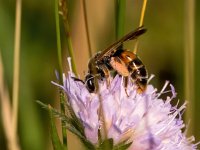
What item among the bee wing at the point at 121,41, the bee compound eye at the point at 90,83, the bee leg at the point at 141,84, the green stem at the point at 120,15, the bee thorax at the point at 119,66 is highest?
the green stem at the point at 120,15

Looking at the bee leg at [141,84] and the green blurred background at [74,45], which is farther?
the green blurred background at [74,45]

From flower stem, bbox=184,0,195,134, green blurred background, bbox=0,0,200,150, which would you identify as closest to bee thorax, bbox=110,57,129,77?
flower stem, bbox=184,0,195,134

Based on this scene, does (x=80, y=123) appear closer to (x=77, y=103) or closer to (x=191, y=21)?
(x=77, y=103)

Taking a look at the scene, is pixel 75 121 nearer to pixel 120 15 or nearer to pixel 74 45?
pixel 120 15

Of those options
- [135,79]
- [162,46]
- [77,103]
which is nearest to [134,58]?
[135,79]

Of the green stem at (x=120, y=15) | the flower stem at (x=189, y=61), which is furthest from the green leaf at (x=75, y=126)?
the flower stem at (x=189, y=61)

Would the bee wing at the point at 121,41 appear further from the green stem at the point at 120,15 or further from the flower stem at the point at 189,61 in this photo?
the flower stem at the point at 189,61
